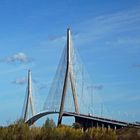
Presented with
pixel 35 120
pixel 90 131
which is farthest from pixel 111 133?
pixel 35 120

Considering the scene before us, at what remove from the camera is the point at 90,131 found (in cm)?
7362

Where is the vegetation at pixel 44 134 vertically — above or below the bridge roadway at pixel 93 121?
below

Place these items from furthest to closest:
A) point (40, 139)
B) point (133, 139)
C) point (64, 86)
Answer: point (64, 86) < point (133, 139) < point (40, 139)

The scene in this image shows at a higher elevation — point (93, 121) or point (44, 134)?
point (93, 121)

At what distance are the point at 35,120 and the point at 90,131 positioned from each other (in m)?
55.0

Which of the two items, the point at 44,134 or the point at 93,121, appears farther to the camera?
the point at 93,121

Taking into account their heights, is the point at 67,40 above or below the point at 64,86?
above

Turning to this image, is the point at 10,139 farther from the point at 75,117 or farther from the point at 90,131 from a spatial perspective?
the point at 75,117

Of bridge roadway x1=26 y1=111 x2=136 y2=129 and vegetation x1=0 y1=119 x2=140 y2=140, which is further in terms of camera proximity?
bridge roadway x1=26 y1=111 x2=136 y2=129

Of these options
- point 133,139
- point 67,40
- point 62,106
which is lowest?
point 133,139

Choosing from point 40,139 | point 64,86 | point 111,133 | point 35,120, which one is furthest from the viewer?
point 35,120

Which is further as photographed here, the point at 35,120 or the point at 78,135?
the point at 35,120

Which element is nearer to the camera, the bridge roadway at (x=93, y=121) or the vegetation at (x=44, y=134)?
the vegetation at (x=44, y=134)

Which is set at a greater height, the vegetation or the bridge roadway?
the bridge roadway
